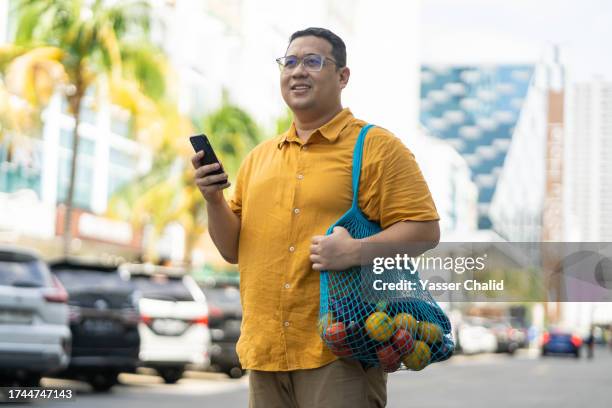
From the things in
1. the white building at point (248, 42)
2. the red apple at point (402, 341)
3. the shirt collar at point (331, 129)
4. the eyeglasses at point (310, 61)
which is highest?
the white building at point (248, 42)

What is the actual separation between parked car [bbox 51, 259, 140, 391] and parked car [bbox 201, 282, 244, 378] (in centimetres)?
367

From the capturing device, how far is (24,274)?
11555mm

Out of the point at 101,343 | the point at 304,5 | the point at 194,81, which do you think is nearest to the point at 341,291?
the point at 101,343

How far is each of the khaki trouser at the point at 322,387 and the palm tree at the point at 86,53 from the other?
18055 millimetres

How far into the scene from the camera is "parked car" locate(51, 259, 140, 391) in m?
13.5

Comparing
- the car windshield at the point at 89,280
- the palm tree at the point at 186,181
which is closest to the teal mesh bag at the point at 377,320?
the car windshield at the point at 89,280

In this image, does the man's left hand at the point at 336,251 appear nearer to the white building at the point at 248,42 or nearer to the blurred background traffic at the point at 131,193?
the blurred background traffic at the point at 131,193

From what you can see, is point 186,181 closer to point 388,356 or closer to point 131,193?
point 131,193

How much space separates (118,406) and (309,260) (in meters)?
9.47

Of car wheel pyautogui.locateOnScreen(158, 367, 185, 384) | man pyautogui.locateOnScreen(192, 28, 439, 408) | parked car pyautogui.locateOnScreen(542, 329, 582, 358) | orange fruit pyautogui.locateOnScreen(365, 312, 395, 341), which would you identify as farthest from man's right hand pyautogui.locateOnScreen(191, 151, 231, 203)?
parked car pyautogui.locateOnScreen(542, 329, 582, 358)

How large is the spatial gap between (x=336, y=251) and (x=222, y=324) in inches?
592

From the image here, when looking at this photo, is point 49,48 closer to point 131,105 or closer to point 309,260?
point 131,105

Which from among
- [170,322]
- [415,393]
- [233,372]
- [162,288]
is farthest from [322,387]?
[233,372]

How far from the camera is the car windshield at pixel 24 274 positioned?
37.1 ft
